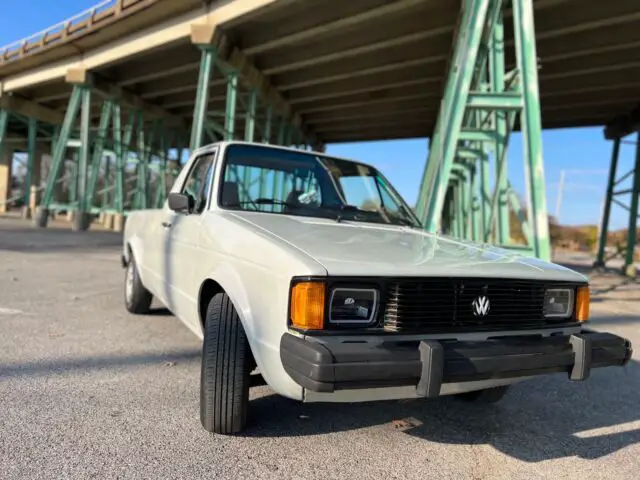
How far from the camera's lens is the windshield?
3.48 m

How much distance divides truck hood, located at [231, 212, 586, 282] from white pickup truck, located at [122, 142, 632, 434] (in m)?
0.01

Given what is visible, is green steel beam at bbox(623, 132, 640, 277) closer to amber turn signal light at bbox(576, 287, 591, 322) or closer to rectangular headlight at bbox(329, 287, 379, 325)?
amber turn signal light at bbox(576, 287, 591, 322)

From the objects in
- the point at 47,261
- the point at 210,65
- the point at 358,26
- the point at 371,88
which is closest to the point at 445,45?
the point at 358,26

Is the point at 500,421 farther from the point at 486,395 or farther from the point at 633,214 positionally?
the point at 633,214

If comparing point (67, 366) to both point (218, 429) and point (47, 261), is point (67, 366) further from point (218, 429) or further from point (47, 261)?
point (47, 261)

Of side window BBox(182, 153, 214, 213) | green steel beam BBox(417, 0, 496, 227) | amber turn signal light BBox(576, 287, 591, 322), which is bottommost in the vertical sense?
amber turn signal light BBox(576, 287, 591, 322)

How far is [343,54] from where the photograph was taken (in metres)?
15.3

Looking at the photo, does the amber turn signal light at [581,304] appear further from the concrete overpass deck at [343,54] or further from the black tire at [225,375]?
the concrete overpass deck at [343,54]

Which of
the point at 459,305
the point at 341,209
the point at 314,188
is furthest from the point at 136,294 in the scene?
the point at 459,305

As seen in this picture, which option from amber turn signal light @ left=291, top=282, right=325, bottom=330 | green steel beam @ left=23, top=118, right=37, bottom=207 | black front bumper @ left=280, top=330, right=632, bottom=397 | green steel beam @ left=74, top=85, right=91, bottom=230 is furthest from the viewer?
green steel beam @ left=23, top=118, right=37, bottom=207

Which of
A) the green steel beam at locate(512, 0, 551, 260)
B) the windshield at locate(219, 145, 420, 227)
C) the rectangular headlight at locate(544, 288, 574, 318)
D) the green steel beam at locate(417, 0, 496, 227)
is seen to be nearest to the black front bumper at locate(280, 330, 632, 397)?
the rectangular headlight at locate(544, 288, 574, 318)

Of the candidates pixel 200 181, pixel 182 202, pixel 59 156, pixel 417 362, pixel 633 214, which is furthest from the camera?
pixel 59 156

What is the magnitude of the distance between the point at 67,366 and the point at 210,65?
1281 centimetres

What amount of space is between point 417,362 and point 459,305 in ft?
1.43
